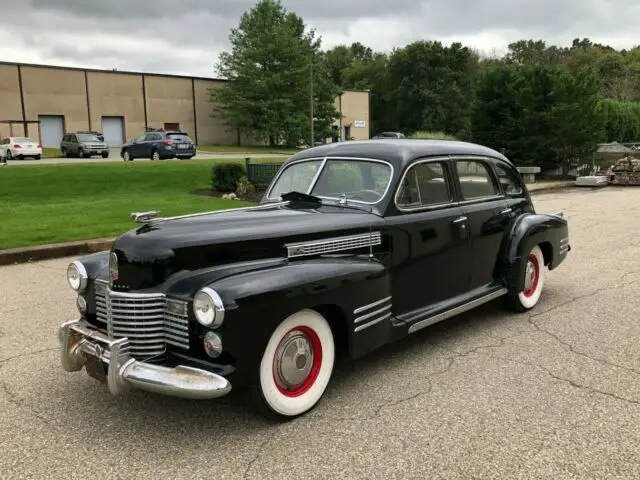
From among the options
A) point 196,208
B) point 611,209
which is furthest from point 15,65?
point 611,209

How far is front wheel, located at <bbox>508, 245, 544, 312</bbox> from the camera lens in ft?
18.0

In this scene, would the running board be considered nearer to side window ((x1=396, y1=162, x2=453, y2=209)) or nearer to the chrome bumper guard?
side window ((x1=396, y1=162, x2=453, y2=209))

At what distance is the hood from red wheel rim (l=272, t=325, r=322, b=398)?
51 cm

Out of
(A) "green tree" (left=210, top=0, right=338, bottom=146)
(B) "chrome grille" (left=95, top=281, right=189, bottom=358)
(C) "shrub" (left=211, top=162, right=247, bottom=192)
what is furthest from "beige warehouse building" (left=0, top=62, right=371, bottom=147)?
(B) "chrome grille" (left=95, top=281, right=189, bottom=358)

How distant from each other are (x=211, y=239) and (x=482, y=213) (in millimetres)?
2669

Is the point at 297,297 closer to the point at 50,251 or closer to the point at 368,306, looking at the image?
the point at 368,306

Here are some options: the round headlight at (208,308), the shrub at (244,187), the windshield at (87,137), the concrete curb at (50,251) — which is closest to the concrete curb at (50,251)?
the concrete curb at (50,251)

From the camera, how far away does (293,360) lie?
3496mm

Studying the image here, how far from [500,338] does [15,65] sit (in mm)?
46289

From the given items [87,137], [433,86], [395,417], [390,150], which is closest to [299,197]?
[390,150]

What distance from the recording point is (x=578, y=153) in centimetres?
2331

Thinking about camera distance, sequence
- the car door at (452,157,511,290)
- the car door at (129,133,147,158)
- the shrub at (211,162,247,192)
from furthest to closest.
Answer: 1. the car door at (129,133,147,158)
2. the shrub at (211,162,247,192)
3. the car door at (452,157,511,290)

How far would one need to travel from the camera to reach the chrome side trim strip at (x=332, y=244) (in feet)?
12.3

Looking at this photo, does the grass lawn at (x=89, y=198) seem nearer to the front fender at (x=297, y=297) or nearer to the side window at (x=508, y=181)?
the side window at (x=508, y=181)
